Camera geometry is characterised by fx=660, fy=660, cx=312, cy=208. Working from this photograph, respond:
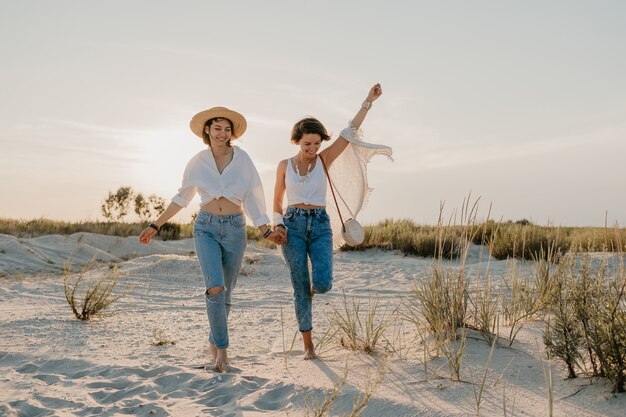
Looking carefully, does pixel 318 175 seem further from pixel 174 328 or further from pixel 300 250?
pixel 174 328

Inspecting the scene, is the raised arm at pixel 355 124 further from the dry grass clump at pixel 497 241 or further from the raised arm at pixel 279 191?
the dry grass clump at pixel 497 241

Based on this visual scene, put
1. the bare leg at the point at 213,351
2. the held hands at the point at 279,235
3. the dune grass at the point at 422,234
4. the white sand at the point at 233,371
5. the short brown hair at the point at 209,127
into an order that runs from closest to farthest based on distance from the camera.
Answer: the white sand at the point at 233,371 → the held hands at the point at 279,235 → the short brown hair at the point at 209,127 → the bare leg at the point at 213,351 → the dune grass at the point at 422,234

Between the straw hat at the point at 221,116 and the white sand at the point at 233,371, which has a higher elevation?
the straw hat at the point at 221,116

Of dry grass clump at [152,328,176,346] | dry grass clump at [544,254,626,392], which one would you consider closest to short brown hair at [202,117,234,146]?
dry grass clump at [152,328,176,346]

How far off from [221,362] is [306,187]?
1.49m

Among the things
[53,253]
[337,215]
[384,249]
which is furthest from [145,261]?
[337,215]

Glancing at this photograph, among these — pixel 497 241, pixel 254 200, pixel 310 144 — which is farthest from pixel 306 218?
pixel 497 241

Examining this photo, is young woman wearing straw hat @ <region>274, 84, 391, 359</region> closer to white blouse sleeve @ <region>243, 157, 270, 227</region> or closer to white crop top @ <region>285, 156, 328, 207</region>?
white crop top @ <region>285, 156, 328, 207</region>

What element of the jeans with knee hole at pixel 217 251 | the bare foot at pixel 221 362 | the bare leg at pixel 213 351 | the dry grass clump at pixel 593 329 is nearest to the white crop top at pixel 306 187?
the jeans with knee hole at pixel 217 251

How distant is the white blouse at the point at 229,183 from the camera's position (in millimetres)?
5098

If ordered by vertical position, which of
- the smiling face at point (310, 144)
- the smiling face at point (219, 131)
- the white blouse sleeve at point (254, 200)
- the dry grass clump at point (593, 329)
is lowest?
the dry grass clump at point (593, 329)

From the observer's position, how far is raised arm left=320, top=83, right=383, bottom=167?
17.8ft

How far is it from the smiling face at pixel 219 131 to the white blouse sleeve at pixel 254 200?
0.26m

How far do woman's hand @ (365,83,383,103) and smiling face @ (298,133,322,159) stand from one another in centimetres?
63
